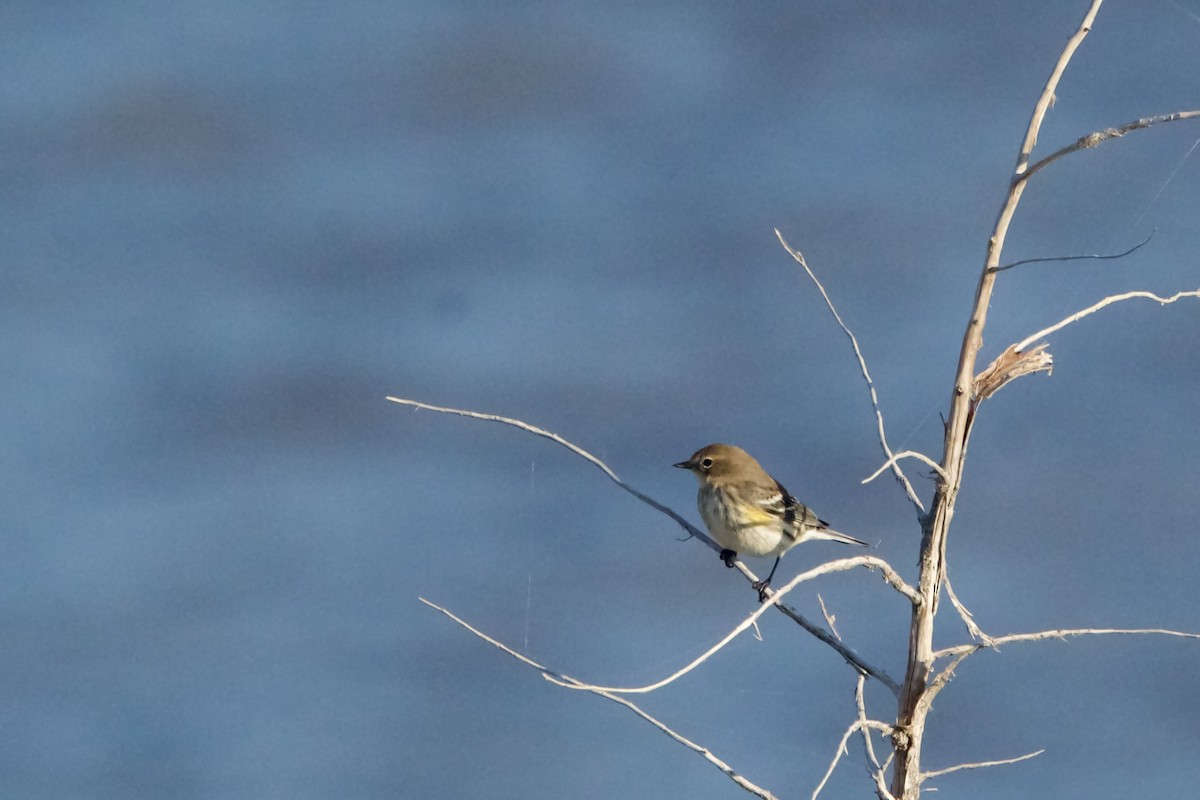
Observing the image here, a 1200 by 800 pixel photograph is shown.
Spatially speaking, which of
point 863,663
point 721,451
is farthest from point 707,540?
point 721,451

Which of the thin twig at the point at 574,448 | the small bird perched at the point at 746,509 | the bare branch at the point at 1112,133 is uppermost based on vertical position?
the small bird perched at the point at 746,509

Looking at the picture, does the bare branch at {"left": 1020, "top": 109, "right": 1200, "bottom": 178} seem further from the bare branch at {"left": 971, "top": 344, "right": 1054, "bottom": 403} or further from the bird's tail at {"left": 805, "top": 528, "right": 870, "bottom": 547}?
the bird's tail at {"left": 805, "top": 528, "right": 870, "bottom": 547}

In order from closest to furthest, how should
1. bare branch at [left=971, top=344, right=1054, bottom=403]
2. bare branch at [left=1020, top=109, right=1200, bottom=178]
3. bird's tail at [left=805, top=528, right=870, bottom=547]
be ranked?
bare branch at [left=1020, top=109, right=1200, bottom=178] < bare branch at [left=971, top=344, right=1054, bottom=403] < bird's tail at [left=805, top=528, right=870, bottom=547]

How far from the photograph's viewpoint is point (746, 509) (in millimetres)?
6598

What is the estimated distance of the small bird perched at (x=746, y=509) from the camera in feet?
21.6

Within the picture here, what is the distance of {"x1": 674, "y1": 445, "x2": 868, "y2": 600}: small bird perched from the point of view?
659 centimetres

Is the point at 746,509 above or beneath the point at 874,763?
above

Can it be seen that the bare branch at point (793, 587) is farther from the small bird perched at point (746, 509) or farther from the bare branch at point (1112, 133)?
the small bird perched at point (746, 509)

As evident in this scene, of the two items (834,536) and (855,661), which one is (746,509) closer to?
(834,536)

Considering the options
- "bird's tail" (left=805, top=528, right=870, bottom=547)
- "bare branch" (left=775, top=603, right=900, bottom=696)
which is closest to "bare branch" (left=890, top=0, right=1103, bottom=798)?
"bare branch" (left=775, top=603, right=900, bottom=696)

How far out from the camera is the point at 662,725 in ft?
10.5

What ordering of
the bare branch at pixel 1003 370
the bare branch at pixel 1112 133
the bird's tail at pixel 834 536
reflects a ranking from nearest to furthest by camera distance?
the bare branch at pixel 1112 133 < the bare branch at pixel 1003 370 < the bird's tail at pixel 834 536

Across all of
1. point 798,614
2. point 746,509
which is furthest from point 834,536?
point 798,614

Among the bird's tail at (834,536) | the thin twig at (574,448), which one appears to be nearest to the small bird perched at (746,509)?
the bird's tail at (834,536)
